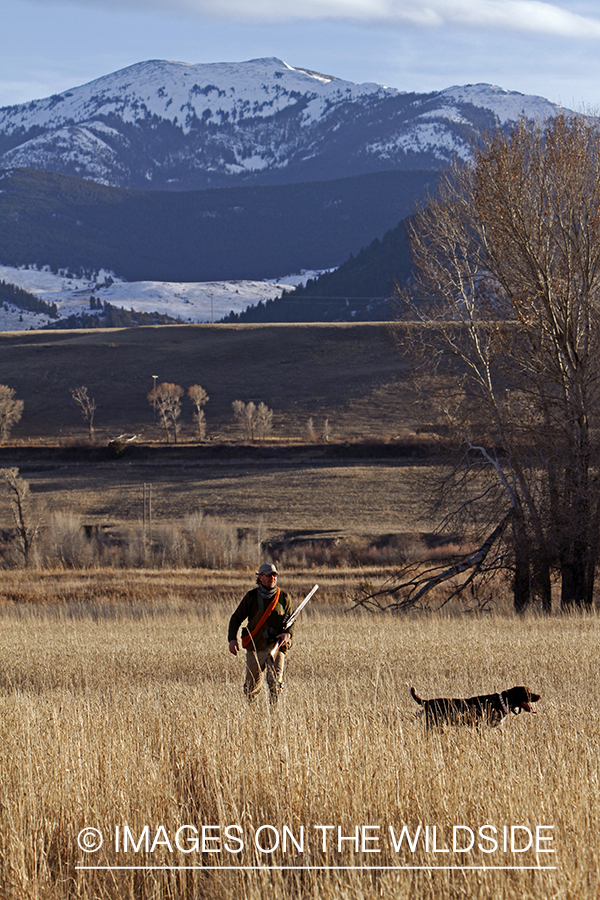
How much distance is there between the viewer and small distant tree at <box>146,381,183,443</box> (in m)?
81.8

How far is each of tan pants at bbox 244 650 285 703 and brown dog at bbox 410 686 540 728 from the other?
4.76 feet

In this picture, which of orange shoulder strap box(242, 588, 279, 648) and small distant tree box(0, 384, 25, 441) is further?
small distant tree box(0, 384, 25, 441)

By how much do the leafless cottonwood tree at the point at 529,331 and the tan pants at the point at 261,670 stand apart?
1234 centimetres

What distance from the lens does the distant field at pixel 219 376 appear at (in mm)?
86500

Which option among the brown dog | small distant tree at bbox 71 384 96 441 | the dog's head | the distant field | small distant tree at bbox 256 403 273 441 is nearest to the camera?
the brown dog

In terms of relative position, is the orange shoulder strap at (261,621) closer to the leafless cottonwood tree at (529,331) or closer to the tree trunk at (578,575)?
the leafless cottonwood tree at (529,331)

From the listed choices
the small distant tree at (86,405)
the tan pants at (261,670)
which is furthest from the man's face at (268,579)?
the small distant tree at (86,405)

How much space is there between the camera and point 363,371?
10619 centimetres

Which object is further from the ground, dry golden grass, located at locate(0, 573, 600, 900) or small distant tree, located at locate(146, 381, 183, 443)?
dry golden grass, located at locate(0, 573, 600, 900)

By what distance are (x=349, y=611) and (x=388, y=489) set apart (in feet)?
105

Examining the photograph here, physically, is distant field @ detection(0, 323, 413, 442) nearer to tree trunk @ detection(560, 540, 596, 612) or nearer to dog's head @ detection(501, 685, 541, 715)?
tree trunk @ detection(560, 540, 596, 612)

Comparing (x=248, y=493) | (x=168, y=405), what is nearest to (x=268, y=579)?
(x=248, y=493)

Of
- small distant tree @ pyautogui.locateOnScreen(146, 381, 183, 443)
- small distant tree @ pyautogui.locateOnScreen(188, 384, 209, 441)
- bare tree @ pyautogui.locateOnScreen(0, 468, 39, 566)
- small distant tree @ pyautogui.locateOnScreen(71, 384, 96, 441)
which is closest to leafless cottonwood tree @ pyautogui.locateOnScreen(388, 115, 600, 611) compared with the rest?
bare tree @ pyautogui.locateOnScreen(0, 468, 39, 566)

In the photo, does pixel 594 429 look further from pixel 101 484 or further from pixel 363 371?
pixel 363 371
